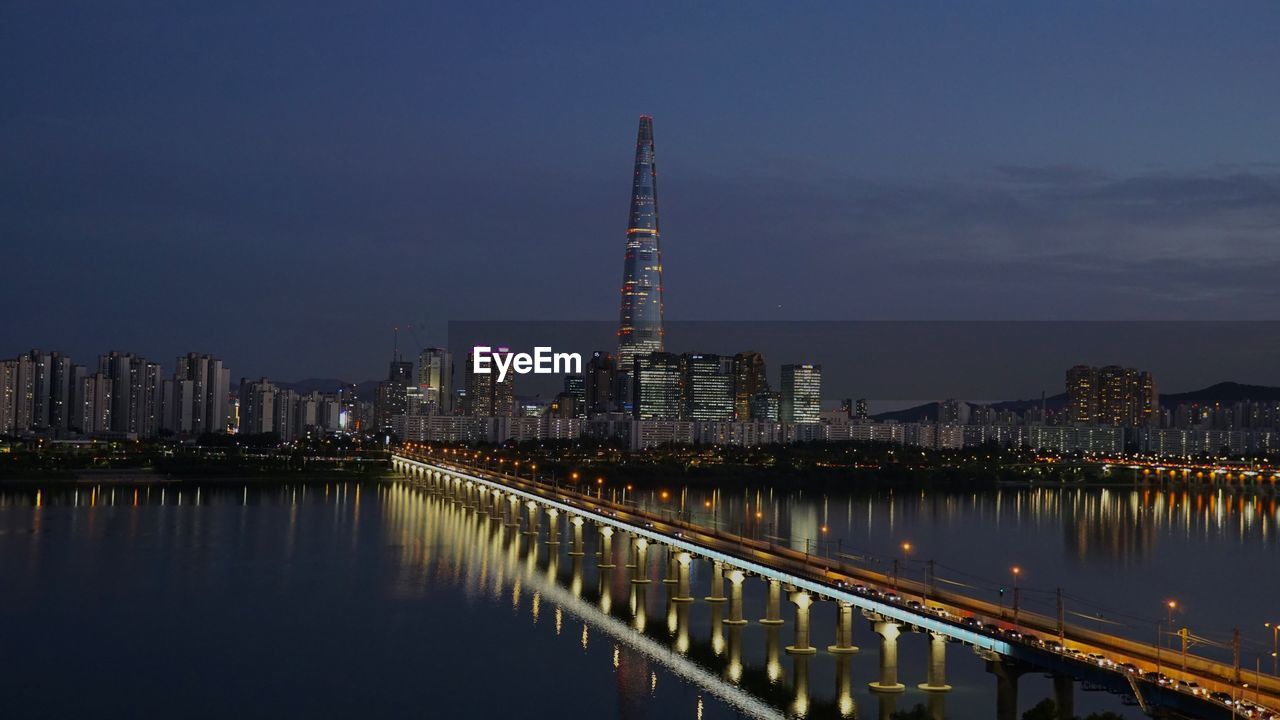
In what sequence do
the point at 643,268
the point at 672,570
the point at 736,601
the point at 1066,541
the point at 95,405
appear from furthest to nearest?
1. the point at 643,268
2. the point at 95,405
3. the point at 1066,541
4. the point at 672,570
5. the point at 736,601

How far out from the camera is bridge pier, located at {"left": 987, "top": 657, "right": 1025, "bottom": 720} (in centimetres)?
1378

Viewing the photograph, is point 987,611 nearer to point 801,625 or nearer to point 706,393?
point 801,625

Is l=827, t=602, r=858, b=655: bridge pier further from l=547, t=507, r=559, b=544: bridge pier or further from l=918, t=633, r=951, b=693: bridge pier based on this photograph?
l=547, t=507, r=559, b=544: bridge pier

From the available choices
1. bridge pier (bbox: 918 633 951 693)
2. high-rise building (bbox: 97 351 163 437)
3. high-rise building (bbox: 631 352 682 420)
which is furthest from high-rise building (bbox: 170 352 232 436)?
bridge pier (bbox: 918 633 951 693)

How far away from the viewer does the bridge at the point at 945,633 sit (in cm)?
1173

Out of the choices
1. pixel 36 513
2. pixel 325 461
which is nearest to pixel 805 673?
pixel 36 513

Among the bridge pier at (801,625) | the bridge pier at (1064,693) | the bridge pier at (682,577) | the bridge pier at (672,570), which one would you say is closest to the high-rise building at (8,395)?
the bridge pier at (672,570)

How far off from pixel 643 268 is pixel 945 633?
104552 mm

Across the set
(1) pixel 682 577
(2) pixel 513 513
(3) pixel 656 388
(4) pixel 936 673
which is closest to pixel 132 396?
(3) pixel 656 388

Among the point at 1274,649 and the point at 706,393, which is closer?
the point at 1274,649

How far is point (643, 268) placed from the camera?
390ft

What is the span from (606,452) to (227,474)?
28.7m

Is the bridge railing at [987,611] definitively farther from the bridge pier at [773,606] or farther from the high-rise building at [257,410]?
the high-rise building at [257,410]

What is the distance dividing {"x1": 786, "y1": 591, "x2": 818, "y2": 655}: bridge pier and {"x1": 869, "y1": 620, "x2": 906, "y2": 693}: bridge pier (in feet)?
7.57
